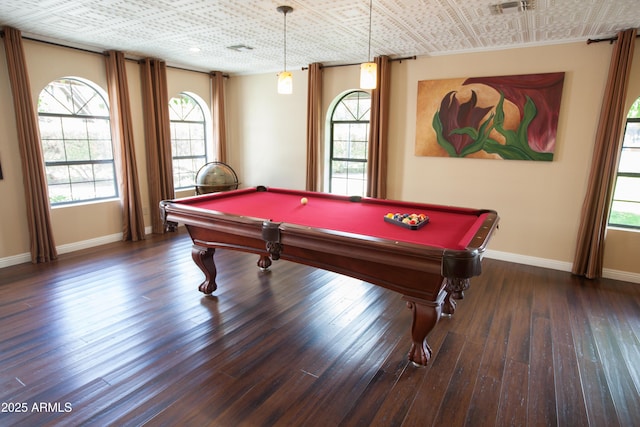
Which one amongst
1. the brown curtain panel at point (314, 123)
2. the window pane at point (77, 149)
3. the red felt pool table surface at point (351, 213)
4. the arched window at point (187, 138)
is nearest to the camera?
the red felt pool table surface at point (351, 213)

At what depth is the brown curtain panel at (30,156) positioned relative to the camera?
3943 millimetres

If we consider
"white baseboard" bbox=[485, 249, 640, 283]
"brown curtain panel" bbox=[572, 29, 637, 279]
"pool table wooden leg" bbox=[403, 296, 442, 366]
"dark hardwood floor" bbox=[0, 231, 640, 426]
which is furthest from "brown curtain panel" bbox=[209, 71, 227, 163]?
"brown curtain panel" bbox=[572, 29, 637, 279]

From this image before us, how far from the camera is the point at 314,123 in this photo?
5598mm

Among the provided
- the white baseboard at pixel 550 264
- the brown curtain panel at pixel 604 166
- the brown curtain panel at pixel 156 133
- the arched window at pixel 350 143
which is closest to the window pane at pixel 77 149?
the brown curtain panel at pixel 156 133

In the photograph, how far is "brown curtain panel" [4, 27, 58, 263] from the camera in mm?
3943

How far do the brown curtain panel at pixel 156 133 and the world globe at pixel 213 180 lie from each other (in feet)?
1.47

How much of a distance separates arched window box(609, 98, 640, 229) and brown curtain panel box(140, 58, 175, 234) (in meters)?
6.01

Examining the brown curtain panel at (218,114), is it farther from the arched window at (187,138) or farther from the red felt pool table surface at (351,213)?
the red felt pool table surface at (351,213)

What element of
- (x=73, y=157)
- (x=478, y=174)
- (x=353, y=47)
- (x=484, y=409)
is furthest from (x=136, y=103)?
(x=484, y=409)

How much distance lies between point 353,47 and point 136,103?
3.30 m

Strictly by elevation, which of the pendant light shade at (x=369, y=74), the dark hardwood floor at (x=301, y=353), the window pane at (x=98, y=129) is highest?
the pendant light shade at (x=369, y=74)

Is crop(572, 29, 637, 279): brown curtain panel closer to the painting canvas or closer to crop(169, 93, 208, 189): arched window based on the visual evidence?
the painting canvas

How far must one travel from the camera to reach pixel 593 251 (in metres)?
3.96

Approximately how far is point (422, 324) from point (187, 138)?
215 inches
